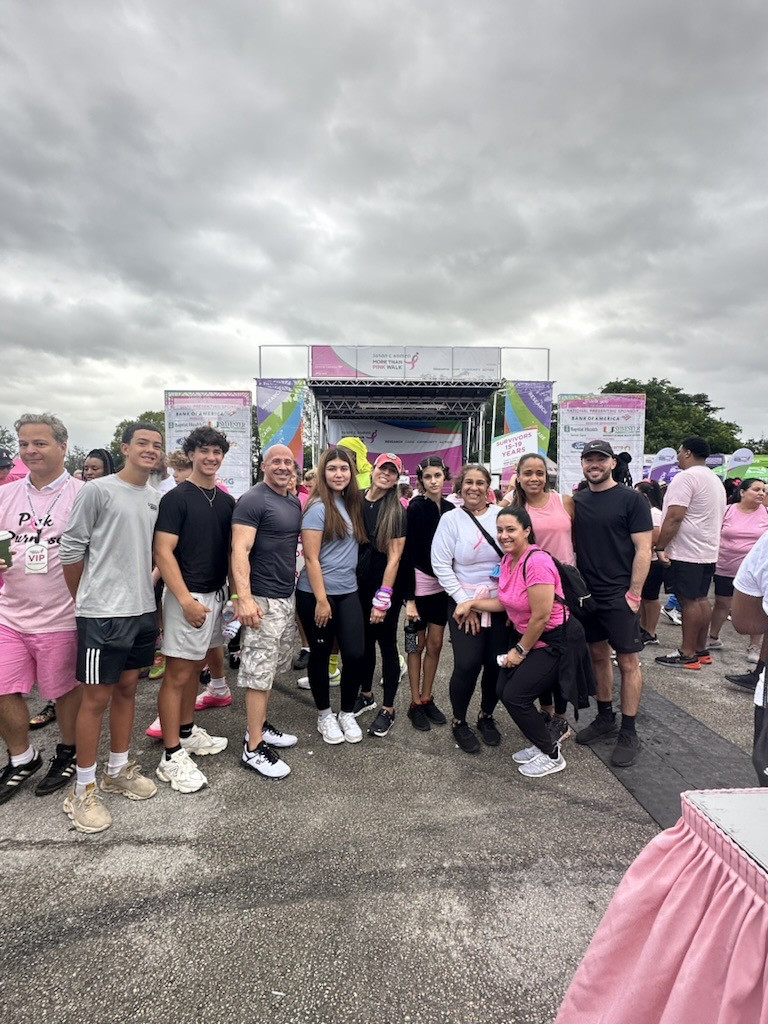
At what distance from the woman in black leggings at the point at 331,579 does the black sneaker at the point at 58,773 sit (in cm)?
141

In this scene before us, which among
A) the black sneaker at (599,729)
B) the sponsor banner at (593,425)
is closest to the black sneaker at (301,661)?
the black sneaker at (599,729)

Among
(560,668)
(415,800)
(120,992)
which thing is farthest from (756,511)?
(120,992)

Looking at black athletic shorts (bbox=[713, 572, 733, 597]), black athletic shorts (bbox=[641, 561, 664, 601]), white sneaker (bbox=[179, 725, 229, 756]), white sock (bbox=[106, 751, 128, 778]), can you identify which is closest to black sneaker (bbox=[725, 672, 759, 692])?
black athletic shorts (bbox=[641, 561, 664, 601])

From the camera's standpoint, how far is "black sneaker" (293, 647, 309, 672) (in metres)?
4.66

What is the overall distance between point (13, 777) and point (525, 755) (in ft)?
9.55

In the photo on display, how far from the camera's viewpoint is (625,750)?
2969 millimetres

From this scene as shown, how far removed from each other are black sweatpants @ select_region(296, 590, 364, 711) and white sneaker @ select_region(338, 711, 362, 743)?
0.53 feet

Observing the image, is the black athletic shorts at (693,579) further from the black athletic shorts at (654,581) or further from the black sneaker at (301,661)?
the black sneaker at (301,661)

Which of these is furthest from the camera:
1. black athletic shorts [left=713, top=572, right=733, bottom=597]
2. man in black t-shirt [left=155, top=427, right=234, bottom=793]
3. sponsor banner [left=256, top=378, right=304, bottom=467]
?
sponsor banner [left=256, top=378, right=304, bottom=467]

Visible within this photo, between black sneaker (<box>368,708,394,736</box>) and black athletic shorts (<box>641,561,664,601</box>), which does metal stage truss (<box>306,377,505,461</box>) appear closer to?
black athletic shorts (<box>641,561,664,601</box>)

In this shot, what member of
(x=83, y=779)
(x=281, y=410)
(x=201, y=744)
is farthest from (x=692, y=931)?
(x=281, y=410)

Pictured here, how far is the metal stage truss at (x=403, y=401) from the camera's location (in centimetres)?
1853

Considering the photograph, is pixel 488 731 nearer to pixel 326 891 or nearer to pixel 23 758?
pixel 326 891

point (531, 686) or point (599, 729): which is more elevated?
point (531, 686)
